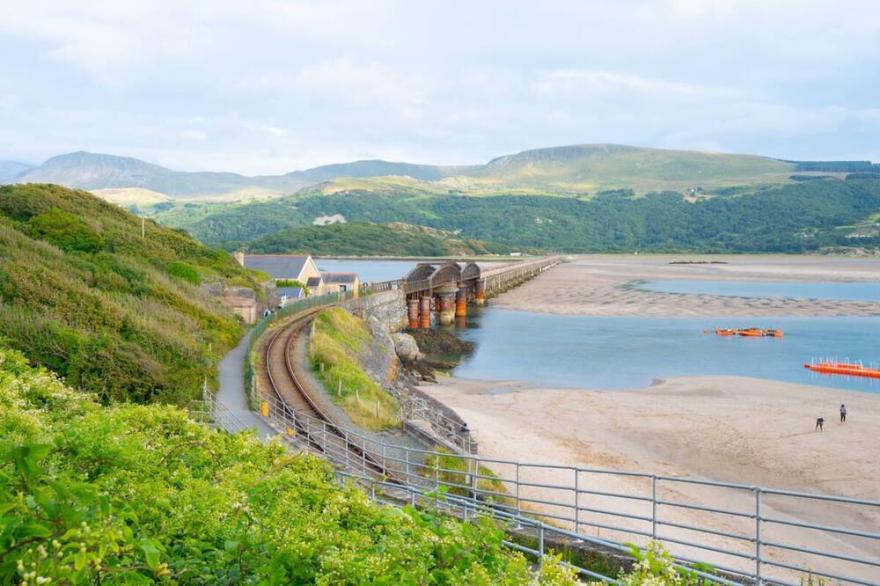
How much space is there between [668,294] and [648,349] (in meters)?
41.8

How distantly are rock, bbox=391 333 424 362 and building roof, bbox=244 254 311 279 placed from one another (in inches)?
599

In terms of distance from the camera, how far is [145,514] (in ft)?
25.8

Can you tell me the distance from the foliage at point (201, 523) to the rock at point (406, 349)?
3737cm

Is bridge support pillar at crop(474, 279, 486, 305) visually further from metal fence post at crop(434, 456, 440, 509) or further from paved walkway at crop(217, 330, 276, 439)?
metal fence post at crop(434, 456, 440, 509)

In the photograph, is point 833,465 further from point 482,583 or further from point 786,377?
point 482,583

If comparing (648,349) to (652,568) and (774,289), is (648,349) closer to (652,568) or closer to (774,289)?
(652,568)

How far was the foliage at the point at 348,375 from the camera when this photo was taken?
24734mm

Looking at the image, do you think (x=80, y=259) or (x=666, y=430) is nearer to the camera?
→ (x=666, y=430)

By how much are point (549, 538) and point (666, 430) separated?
70.2 ft

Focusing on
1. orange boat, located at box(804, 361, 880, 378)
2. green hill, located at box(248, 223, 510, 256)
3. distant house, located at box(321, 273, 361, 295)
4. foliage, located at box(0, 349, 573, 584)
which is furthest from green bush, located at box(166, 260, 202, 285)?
green hill, located at box(248, 223, 510, 256)

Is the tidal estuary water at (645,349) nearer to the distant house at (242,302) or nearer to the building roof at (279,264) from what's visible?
the distant house at (242,302)

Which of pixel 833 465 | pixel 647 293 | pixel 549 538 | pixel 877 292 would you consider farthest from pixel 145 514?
pixel 877 292

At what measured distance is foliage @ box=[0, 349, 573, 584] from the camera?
16.2 ft

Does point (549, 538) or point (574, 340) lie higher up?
point (549, 538)
